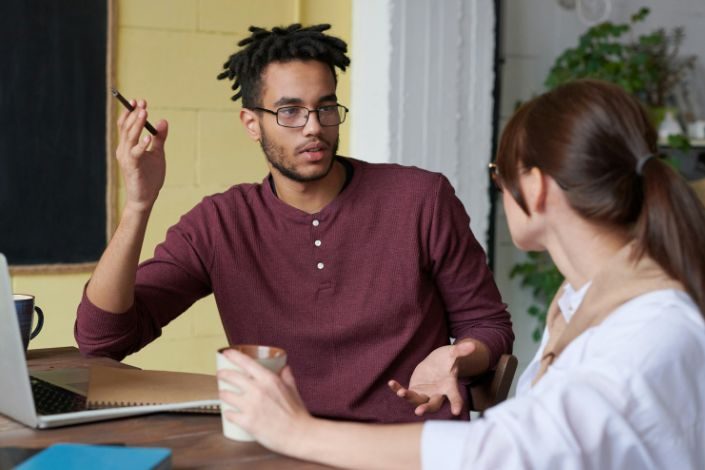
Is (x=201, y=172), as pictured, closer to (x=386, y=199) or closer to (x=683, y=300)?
(x=386, y=199)

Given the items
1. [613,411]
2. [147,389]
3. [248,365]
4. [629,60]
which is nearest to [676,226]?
[613,411]

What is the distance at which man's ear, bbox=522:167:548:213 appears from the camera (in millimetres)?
1145

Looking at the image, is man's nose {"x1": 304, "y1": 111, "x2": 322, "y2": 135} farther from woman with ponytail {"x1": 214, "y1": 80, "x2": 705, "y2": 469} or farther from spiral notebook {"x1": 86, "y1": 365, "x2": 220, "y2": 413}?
woman with ponytail {"x1": 214, "y1": 80, "x2": 705, "y2": 469}

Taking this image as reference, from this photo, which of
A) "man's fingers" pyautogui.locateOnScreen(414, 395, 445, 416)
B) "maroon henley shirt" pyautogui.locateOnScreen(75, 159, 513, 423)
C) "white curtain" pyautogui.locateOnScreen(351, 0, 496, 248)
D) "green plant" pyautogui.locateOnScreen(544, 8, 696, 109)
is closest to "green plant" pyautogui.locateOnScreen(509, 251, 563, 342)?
"white curtain" pyautogui.locateOnScreen(351, 0, 496, 248)

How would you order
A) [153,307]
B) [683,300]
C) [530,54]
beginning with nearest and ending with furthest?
[683,300] < [153,307] < [530,54]

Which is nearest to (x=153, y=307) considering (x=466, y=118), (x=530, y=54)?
(x=466, y=118)

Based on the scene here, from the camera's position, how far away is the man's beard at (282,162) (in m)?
1.88

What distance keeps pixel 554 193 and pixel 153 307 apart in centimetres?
94

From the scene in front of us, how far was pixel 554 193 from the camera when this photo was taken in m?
1.14

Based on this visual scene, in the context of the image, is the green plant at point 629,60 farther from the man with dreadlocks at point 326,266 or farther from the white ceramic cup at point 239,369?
the white ceramic cup at point 239,369

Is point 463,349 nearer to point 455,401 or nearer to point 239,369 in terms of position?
point 455,401

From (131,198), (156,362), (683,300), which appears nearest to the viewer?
(683,300)

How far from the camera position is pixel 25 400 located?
125 centimetres

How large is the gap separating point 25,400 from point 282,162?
2.63ft
